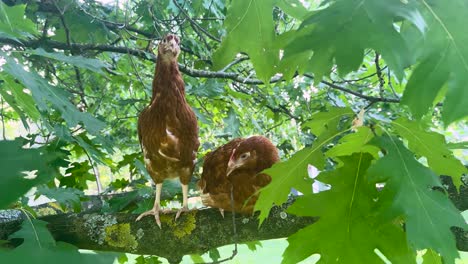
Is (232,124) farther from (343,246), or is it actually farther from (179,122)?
(343,246)

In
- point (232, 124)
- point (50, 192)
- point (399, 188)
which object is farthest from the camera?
point (232, 124)

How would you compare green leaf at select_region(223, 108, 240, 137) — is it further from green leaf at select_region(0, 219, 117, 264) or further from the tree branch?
green leaf at select_region(0, 219, 117, 264)

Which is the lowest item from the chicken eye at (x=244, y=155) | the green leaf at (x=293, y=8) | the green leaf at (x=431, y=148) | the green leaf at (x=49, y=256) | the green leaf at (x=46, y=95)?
the green leaf at (x=431, y=148)

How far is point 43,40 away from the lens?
1.61 m

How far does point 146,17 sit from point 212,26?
0.97 ft

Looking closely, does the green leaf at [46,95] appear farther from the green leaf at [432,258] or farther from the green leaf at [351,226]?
the green leaf at [432,258]

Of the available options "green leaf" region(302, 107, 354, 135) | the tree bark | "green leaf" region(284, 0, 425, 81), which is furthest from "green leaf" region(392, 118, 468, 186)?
the tree bark

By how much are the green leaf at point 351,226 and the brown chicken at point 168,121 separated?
39cm

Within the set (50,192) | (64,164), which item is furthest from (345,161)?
(64,164)

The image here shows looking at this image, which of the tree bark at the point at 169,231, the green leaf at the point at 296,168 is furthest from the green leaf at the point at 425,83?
the tree bark at the point at 169,231

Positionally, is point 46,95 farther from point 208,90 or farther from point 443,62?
point 208,90

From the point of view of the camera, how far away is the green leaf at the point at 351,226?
33.6 inches

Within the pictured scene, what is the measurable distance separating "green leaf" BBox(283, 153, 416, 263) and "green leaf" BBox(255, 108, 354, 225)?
0.18 ft

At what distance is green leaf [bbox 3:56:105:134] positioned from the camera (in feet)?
2.80
